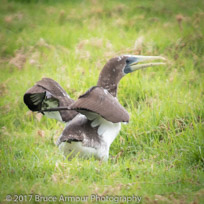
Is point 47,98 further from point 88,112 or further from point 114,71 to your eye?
point 114,71

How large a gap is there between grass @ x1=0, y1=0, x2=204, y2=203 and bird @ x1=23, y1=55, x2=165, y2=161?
21 centimetres

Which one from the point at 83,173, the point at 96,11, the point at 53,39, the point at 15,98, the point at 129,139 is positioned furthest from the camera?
the point at 96,11

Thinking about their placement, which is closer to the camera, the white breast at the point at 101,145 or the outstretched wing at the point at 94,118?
the outstretched wing at the point at 94,118

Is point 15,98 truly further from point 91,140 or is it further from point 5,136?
point 91,140

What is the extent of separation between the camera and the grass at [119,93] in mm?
4590

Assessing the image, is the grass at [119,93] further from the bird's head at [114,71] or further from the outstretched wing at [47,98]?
the bird's head at [114,71]

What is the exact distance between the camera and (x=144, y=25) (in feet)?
32.3

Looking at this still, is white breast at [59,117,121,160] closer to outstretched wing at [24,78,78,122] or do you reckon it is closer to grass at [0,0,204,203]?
grass at [0,0,204,203]

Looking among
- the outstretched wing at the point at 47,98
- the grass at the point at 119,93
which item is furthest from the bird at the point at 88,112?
the grass at the point at 119,93

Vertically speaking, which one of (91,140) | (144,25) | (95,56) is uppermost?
(144,25)

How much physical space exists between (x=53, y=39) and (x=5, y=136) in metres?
3.96

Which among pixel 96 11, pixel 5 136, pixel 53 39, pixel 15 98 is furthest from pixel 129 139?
pixel 96 11

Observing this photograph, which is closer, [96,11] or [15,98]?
[15,98]

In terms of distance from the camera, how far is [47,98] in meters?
5.38
